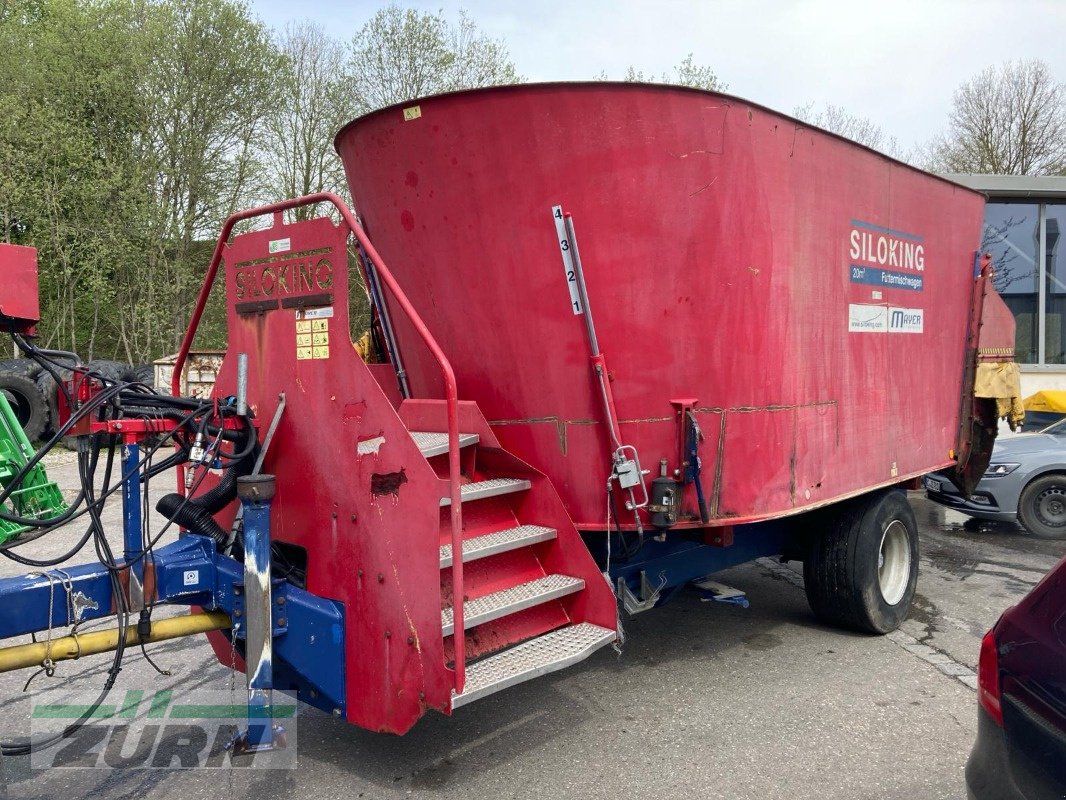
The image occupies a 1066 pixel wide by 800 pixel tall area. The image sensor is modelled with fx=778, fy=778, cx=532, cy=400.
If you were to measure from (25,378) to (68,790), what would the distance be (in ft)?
37.6

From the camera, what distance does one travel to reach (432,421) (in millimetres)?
4148

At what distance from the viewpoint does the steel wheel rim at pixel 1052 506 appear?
8578mm

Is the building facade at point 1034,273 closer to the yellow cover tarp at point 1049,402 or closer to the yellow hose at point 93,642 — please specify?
the yellow cover tarp at point 1049,402

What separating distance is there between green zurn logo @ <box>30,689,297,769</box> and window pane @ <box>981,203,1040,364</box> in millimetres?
14220

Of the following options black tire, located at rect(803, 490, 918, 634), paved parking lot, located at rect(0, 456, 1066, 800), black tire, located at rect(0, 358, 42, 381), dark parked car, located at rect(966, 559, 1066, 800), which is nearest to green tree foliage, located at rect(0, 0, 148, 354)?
black tire, located at rect(0, 358, 42, 381)

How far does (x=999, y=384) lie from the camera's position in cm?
621

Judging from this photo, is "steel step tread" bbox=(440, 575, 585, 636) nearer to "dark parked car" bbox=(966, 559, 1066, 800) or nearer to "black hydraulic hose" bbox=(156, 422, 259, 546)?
"black hydraulic hose" bbox=(156, 422, 259, 546)

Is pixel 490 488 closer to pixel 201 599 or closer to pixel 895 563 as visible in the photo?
pixel 201 599

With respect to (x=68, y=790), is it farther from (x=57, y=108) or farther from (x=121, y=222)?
(x=57, y=108)

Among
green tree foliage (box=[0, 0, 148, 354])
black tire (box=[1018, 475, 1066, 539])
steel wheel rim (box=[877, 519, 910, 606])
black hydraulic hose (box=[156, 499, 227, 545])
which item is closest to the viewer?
black hydraulic hose (box=[156, 499, 227, 545])

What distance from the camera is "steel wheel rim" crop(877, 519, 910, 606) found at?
5383 mm

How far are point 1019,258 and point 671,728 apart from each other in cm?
1338

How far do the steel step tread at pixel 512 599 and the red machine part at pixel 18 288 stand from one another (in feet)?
6.09

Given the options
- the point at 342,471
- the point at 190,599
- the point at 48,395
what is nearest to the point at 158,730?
the point at 190,599
